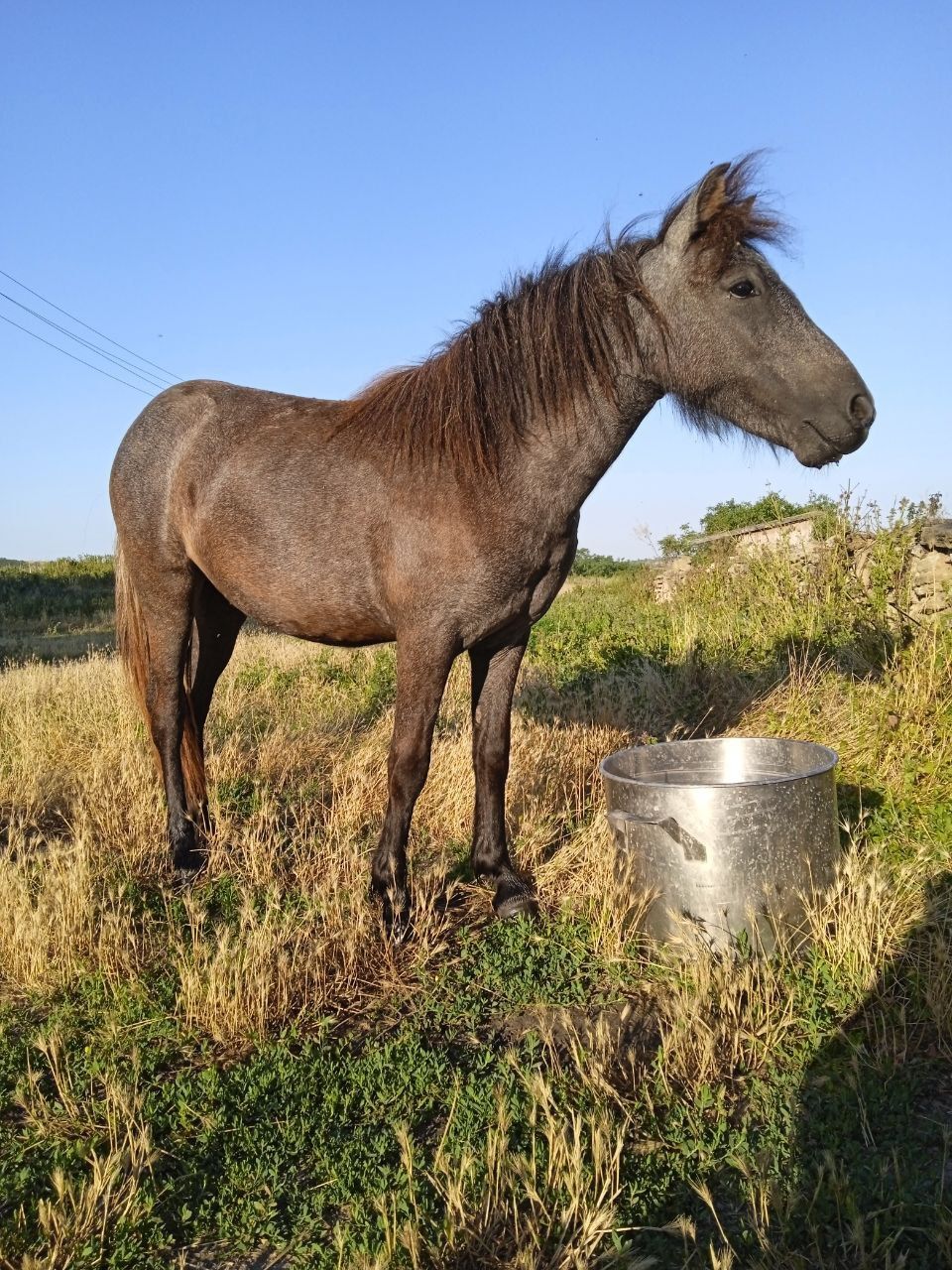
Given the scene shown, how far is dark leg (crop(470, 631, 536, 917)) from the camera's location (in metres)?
4.07

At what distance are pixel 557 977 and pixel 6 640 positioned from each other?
744 inches

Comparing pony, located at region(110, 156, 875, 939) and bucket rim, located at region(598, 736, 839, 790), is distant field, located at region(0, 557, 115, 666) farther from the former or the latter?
bucket rim, located at region(598, 736, 839, 790)

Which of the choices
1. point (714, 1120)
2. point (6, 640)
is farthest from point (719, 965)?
point (6, 640)

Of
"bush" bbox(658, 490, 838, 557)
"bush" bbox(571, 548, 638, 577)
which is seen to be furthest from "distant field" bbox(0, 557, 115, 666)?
"bush" bbox(571, 548, 638, 577)

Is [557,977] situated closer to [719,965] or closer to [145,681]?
[719,965]

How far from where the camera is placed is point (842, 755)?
5.16 metres

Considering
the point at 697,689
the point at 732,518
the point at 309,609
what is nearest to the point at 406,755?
the point at 309,609

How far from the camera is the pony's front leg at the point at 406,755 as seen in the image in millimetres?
3621

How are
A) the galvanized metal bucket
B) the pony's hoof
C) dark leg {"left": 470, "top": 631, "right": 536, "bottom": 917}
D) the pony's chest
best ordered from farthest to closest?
the pony's hoof → dark leg {"left": 470, "top": 631, "right": 536, "bottom": 917} → the pony's chest → the galvanized metal bucket

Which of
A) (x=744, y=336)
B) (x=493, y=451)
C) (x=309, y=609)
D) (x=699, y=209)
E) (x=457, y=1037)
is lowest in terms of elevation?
(x=457, y=1037)

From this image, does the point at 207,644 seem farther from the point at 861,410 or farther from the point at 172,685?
the point at 861,410

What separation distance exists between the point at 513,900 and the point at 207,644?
92.2 inches

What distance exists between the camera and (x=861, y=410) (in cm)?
323

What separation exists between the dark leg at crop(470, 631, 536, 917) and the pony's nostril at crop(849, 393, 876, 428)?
164 cm
